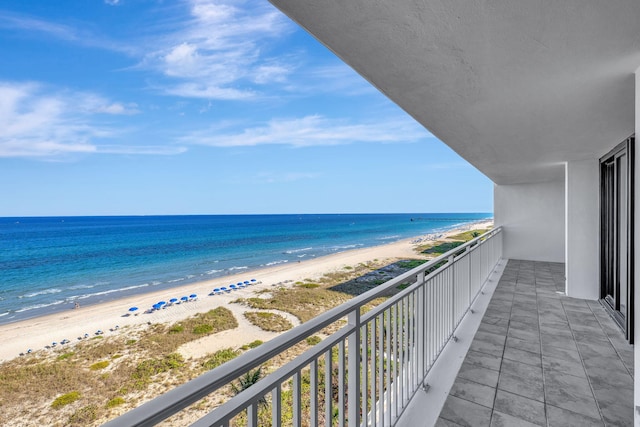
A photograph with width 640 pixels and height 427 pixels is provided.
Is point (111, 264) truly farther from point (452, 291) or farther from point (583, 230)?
point (583, 230)

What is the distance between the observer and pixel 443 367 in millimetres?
2436

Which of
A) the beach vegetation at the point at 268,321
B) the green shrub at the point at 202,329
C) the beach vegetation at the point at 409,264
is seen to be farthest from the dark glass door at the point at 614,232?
the beach vegetation at the point at 409,264

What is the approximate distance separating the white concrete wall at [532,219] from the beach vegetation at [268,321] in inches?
246

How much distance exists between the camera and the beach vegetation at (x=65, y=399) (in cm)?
516

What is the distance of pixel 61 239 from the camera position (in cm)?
3150

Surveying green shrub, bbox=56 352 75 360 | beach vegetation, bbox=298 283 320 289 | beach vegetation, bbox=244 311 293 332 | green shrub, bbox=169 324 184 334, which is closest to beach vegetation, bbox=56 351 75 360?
green shrub, bbox=56 352 75 360

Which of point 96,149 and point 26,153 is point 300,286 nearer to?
point 96,149

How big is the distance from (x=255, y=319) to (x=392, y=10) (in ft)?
27.7

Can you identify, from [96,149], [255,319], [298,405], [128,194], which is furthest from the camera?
[128,194]

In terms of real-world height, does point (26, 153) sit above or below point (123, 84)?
below

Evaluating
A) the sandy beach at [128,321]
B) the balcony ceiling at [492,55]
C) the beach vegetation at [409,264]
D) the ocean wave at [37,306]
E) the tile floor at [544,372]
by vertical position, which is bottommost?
the ocean wave at [37,306]

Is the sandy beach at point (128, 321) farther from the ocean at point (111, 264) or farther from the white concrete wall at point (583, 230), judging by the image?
the white concrete wall at point (583, 230)

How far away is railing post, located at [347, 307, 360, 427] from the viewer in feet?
4.15

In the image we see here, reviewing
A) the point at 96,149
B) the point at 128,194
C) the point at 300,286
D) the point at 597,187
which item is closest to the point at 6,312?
the point at 300,286
